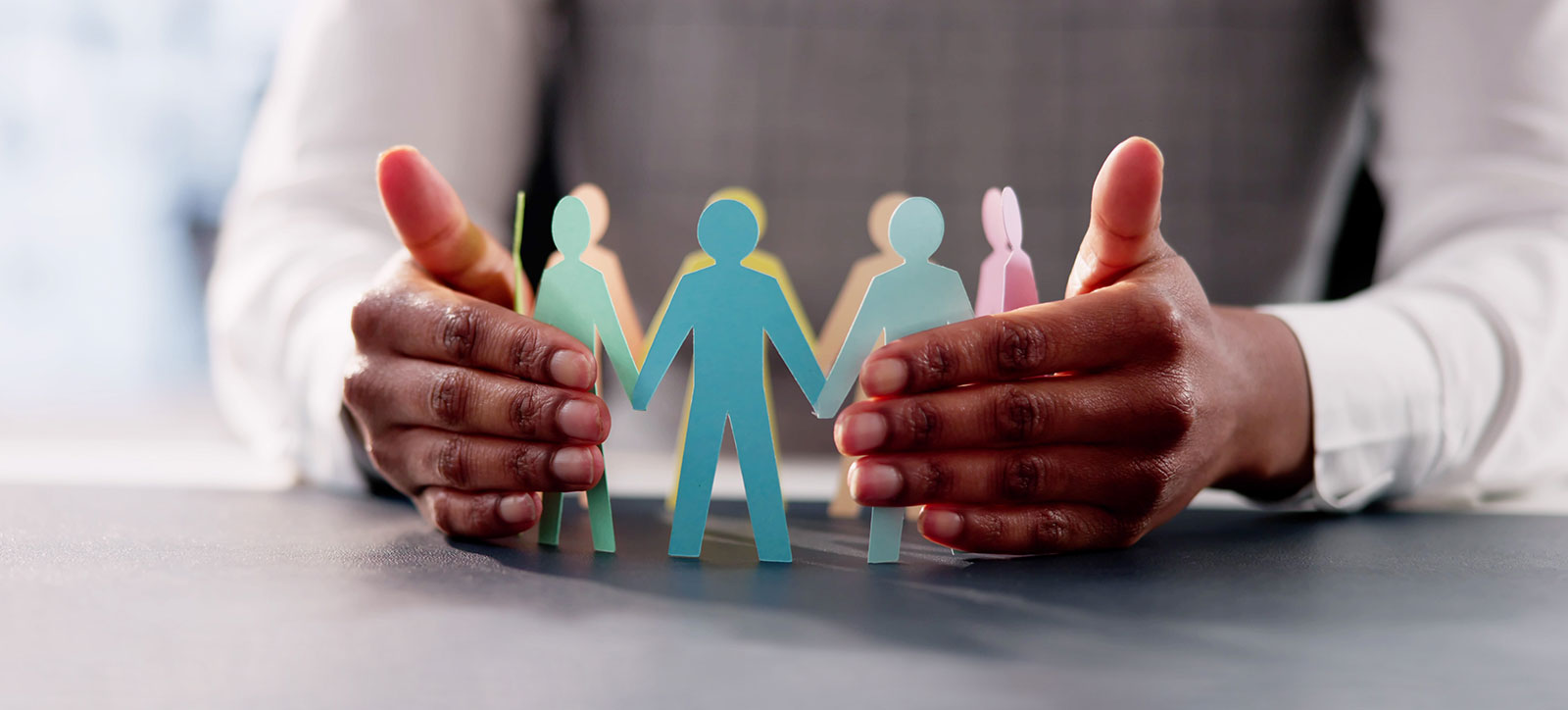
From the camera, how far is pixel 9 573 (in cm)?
69

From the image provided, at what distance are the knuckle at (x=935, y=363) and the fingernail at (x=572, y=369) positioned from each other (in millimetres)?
277

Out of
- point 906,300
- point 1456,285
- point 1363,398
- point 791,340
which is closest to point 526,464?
point 791,340

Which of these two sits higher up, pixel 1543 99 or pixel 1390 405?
pixel 1543 99

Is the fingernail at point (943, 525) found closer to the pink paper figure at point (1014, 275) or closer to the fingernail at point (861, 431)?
the fingernail at point (861, 431)

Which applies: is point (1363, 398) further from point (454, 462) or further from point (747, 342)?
point (454, 462)

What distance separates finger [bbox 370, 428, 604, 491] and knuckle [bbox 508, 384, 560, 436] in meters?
0.02

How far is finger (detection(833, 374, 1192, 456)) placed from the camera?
2.52 ft

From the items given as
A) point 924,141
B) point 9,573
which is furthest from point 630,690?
point 924,141

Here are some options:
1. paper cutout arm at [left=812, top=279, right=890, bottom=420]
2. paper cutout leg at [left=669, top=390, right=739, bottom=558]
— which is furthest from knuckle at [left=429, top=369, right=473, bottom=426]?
paper cutout arm at [left=812, top=279, right=890, bottom=420]

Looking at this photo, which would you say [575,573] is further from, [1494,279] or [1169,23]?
[1169,23]

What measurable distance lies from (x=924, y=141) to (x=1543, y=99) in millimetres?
1029

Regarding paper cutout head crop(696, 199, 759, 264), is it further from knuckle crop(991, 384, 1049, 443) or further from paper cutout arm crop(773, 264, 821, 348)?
knuckle crop(991, 384, 1049, 443)

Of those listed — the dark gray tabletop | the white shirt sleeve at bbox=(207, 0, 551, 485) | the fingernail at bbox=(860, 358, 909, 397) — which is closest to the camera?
the dark gray tabletop

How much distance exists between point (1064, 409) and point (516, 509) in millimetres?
482
